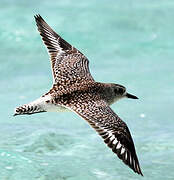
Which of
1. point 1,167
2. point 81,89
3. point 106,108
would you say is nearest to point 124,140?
point 106,108

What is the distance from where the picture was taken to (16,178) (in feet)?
47.0

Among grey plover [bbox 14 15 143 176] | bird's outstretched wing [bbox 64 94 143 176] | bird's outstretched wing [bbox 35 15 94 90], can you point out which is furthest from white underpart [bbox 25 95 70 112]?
bird's outstretched wing [bbox 35 15 94 90]

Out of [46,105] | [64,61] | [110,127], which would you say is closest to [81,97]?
[46,105]

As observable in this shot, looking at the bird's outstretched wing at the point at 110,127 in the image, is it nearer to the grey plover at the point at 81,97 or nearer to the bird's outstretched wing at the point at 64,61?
the grey plover at the point at 81,97

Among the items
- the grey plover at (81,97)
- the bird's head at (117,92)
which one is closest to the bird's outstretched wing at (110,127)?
the grey plover at (81,97)

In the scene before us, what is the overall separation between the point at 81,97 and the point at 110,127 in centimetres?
133

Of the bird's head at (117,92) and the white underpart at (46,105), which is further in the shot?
the bird's head at (117,92)

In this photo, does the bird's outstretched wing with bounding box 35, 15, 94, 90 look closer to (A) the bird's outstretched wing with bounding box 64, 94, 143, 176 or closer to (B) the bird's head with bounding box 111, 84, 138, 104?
(B) the bird's head with bounding box 111, 84, 138, 104

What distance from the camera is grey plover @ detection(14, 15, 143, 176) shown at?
10.7m

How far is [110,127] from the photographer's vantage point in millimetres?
10820

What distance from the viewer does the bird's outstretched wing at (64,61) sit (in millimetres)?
12789

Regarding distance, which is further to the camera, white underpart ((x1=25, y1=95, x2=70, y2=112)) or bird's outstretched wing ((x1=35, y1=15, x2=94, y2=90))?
bird's outstretched wing ((x1=35, y1=15, x2=94, y2=90))

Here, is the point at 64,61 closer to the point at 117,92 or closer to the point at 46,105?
the point at 117,92

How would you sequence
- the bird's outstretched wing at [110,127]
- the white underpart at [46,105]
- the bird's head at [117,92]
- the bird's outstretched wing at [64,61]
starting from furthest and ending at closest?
the bird's head at [117,92] < the bird's outstretched wing at [64,61] < the white underpart at [46,105] < the bird's outstretched wing at [110,127]
